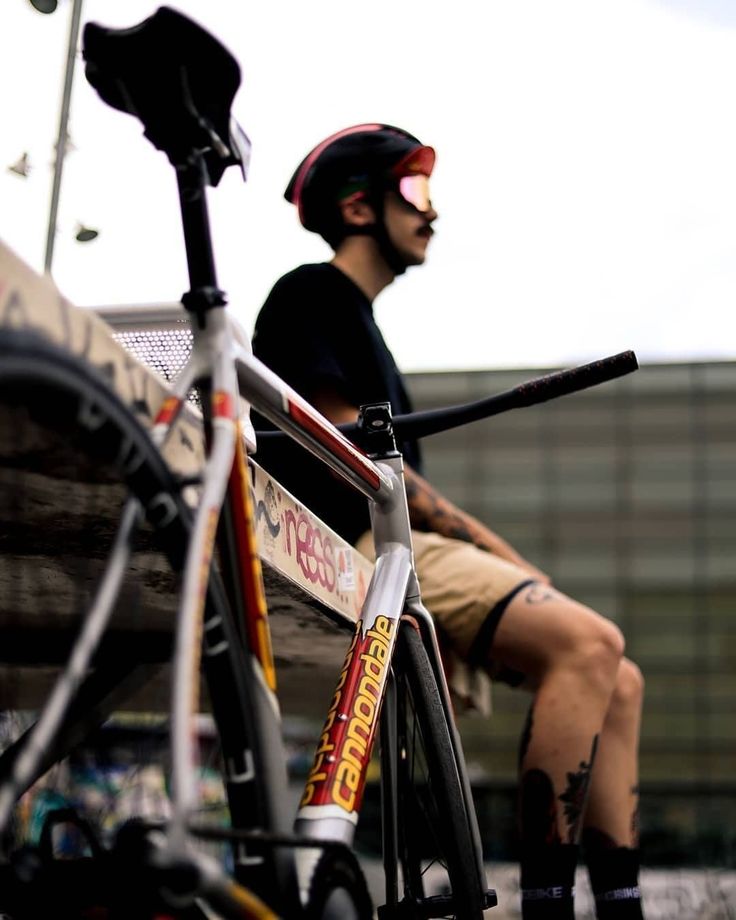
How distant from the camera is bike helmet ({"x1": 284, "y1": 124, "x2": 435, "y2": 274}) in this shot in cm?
276

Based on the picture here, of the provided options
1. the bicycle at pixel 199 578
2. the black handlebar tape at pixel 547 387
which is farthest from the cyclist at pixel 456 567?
the black handlebar tape at pixel 547 387

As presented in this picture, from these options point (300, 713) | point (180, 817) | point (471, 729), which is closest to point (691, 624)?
point (471, 729)

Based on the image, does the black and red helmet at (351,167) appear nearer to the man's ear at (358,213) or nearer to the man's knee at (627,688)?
the man's ear at (358,213)

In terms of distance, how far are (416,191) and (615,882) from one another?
4.62ft

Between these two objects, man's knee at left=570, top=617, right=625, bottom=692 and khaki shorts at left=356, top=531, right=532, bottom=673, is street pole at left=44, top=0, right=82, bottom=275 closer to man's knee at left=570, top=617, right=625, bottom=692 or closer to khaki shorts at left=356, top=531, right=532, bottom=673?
khaki shorts at left=356, top=531, right=532, bottom=673

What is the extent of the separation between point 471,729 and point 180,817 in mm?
41513

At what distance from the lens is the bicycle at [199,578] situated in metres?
1.03

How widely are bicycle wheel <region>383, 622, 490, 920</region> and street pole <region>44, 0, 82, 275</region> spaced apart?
1562 millimetres

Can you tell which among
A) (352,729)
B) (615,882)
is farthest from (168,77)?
(615,882)

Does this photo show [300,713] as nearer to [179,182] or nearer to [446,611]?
[446,611]

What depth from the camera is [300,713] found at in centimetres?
369

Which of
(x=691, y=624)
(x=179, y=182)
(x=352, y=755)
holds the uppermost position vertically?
(x=179, y=182)

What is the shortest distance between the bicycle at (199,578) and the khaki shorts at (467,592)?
53cm

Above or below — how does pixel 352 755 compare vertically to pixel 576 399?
below
